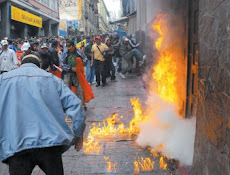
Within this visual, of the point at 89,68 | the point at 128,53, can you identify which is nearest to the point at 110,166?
the point at 89,68

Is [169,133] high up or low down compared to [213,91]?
down

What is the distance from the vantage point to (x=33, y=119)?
92.4 inches

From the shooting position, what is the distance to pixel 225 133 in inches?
101

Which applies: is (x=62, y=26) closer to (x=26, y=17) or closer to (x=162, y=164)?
(x=26, y=17)

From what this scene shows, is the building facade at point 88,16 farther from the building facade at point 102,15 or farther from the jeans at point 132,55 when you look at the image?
the jeans at point 132,55

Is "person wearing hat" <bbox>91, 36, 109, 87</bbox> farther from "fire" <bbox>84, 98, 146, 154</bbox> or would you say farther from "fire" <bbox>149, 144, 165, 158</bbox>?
"fire" <bbox>149, 144, 165, 158</bbox>

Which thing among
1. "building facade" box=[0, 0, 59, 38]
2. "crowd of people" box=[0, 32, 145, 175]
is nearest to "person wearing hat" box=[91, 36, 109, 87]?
"crowd of people" box=[0, 32, 145, 175]

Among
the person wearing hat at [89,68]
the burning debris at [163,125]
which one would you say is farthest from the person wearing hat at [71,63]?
the person wearing hat at [89,68]

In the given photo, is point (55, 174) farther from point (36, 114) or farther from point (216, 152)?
point (216, 152)

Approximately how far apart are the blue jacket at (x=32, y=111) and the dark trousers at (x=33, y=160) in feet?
0.29

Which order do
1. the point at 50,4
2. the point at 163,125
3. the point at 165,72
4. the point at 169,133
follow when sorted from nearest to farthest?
the point at 169,133, the point at 163,125, the point at 165,72, the point at 50,4

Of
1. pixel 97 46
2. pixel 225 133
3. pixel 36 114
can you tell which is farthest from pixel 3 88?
pixel 97 46

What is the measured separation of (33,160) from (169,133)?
2947 mm

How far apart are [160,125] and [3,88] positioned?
3.41 metres
